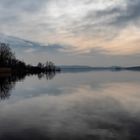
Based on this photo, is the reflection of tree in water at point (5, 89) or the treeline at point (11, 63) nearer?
the reflection of tree in water at point (5, 89)

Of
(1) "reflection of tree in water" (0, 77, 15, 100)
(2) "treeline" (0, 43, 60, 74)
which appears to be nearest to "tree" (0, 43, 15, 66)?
(2) "treeline" (0, 43, 60, 74)

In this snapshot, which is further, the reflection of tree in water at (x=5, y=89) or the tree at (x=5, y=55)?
the tree at (x=5, y=55)

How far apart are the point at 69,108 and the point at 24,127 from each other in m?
6.60

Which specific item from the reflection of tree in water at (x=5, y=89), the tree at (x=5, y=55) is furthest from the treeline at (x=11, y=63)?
the reflection of tree in water at (x=5, y=89)

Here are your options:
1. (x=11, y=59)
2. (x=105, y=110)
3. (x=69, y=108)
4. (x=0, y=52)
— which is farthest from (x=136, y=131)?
(x=11, y=59)

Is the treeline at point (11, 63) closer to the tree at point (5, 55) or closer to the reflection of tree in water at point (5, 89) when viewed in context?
the tree at point (5, 55)

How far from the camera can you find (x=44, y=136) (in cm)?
1206

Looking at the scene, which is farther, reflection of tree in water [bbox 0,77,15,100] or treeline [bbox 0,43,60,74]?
treeline [bbox 0,43,60,74]

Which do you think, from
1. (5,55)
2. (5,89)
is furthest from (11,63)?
(5,89)

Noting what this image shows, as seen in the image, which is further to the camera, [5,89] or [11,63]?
[11,63]

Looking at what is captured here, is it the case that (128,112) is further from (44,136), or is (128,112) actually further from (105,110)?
(44,136)

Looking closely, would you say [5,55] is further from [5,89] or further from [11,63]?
[5,89]

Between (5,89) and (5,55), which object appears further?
(5,55)

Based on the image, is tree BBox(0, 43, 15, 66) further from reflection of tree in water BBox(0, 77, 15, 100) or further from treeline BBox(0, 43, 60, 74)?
reflection of tree in water BBox(0, 77, 15, 100)
